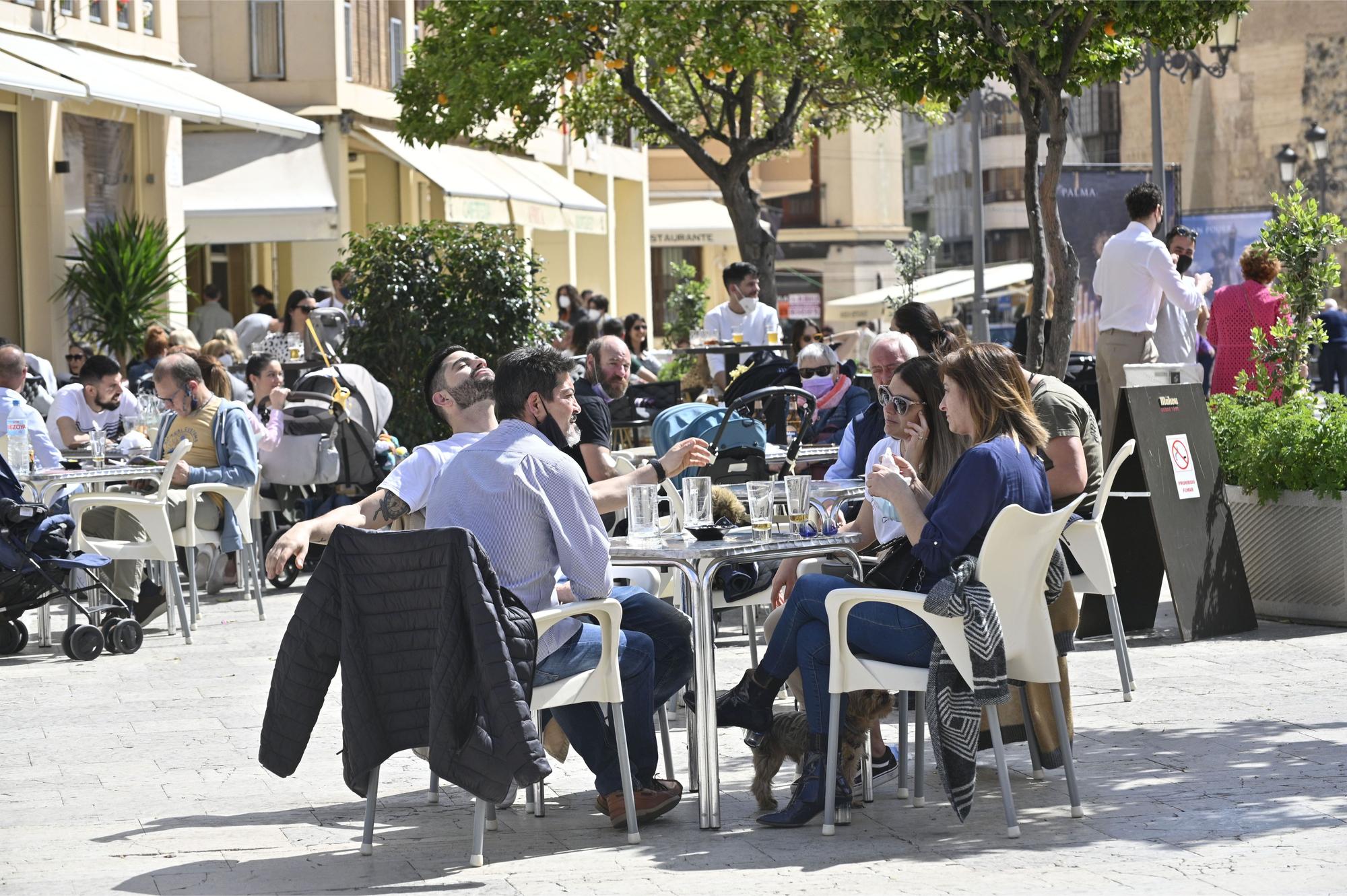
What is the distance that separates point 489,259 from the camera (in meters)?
15.6

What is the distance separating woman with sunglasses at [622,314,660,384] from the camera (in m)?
17.7

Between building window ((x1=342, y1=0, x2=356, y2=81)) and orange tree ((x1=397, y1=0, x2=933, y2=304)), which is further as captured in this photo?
building window ((x1=342, y1=0, x2=356, y2=81))

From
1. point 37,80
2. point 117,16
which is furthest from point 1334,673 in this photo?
point 117,16

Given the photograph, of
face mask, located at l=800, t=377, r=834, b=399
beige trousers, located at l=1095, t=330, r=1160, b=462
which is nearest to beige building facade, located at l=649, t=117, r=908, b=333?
face mask, located at l=800, t=377, r=834, b=399

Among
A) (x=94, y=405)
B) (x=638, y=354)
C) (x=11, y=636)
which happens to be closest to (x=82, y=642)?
(x=11, y=636)

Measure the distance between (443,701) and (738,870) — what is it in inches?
38.7

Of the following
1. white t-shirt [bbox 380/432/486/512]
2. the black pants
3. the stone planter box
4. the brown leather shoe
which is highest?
the black pants

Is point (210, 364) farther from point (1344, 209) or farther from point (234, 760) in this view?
point (1344, 209)

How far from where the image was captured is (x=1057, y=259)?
10.5 meters

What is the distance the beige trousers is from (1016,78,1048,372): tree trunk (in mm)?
542

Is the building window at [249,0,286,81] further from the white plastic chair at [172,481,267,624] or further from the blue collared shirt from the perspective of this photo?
the blue collared shirt

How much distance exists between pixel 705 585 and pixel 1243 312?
864 centimetres

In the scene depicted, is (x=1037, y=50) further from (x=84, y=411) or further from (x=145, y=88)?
(x=145, y=88)

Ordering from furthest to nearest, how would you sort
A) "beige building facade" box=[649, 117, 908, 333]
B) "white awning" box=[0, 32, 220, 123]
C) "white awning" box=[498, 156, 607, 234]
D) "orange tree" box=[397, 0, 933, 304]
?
"beige building facade" box=[649, 117, 908, 333], "white awning" box=[498, 156, 607, 234], "orange tree" box=[397, 0, 933, 304], "white awning" box=[0, 32, 220, 123]
